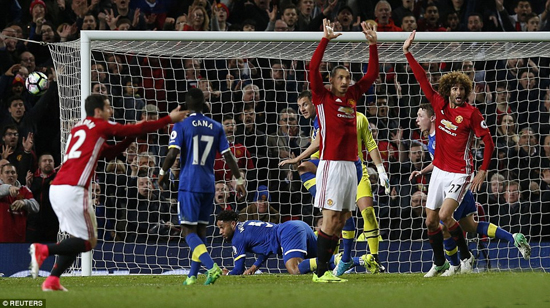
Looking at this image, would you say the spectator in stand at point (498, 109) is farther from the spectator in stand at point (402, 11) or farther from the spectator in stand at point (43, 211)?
the spectator in stand at point (43, 211)

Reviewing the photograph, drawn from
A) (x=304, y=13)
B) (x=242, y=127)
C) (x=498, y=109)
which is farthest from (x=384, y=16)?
(x=242, y=127)

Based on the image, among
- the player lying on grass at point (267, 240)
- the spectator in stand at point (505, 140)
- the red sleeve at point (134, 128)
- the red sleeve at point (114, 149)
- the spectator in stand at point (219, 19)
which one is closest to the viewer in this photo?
the red sleeve at point (134, 128)

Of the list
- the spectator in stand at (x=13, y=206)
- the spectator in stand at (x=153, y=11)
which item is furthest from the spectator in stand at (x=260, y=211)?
the spectator in stand at (x=153, y=11)

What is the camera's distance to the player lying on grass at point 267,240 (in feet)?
33.3

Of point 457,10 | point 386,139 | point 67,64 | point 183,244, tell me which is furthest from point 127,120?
point 457,10

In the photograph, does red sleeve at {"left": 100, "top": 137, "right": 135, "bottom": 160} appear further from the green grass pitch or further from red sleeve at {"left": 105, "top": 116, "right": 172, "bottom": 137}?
the green grass pitch

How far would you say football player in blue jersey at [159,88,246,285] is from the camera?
8.16 m

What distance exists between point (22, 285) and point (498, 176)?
22.9 feet

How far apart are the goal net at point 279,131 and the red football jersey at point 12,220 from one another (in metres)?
0.97

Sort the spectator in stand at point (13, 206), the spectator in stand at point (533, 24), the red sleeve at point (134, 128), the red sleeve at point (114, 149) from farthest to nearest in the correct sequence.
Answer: the spectator in stand at point (533, 24) → the spectator in stand at point (13, 206) → the red sleeve at point (114, 149) → the red sleeve at point (134, 128)

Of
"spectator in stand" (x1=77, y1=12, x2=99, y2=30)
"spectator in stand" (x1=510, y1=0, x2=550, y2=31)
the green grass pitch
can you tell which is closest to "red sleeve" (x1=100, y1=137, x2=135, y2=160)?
the green grass pitch

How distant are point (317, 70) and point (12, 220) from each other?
541 cm

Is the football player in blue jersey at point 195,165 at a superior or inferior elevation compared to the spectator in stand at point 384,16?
inferior

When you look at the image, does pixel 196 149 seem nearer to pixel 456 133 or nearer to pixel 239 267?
pixel 239 267
